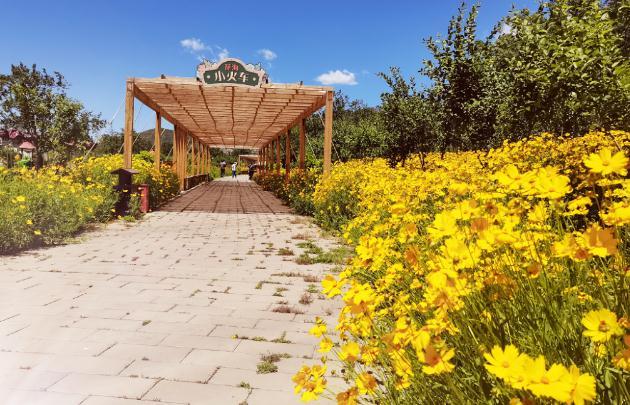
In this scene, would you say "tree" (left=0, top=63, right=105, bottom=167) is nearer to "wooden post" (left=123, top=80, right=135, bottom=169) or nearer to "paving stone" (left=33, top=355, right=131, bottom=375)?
"wooden post" (left=123, top=80, right=135, bottom=169)

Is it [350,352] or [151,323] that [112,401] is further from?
[350,352]

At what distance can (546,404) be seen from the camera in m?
0.97

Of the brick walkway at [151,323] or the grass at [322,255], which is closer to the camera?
the brick walkway at [151,323]

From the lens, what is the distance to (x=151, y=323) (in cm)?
322

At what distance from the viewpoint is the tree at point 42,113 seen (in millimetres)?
20375

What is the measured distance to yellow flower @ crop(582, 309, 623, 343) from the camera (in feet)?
3.16

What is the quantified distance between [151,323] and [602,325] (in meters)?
2.90

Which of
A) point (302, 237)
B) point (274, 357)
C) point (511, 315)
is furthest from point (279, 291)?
point (302, 237)

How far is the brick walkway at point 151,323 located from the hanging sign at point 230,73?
4957mm

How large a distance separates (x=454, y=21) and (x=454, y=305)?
975 centimetres

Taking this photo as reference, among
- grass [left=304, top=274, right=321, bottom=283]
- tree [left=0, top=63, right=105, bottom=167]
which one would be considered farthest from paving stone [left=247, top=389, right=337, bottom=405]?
tree [left=0, top=63, right=105, bottom=167]

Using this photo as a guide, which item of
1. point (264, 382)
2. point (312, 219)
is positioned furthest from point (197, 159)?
point (264, 382)

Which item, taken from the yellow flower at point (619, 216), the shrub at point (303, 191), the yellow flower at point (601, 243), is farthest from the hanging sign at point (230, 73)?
the yellow flower at point (601, 243)

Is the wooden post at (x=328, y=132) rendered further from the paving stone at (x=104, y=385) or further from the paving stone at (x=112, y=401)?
the paving stone at (x=112, y=401)
